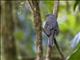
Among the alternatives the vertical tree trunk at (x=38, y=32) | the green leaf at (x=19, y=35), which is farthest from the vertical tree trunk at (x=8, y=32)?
the vertical tree trunk at (x=38, y=32)

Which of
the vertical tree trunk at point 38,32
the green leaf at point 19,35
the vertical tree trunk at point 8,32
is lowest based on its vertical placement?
the green leaf at point 19,35

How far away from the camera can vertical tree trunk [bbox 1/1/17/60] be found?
76.6 inches

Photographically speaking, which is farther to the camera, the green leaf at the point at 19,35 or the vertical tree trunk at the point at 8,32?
the green leaf at the point at 19,35

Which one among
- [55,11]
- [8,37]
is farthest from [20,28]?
[55,11]

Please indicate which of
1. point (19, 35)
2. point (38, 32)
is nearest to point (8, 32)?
point (19, 35)

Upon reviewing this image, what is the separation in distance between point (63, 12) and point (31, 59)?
426mm

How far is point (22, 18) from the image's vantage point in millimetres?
2846

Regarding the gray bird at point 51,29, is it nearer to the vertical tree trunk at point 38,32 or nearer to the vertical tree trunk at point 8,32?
the vertical tree trunk at point 38,32

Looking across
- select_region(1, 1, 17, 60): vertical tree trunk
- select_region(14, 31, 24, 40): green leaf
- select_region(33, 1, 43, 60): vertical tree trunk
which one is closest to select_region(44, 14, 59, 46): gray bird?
select_region(33, 1, 43, 60): vertical tree trunk

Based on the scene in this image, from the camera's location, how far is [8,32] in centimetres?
202

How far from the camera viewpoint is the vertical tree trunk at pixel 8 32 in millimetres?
1945

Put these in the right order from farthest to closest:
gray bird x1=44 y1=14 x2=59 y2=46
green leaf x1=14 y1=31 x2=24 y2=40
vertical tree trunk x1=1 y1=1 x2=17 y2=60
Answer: green leaf x1=14 y1=31 x2=24 y2=40 → vertical tree trunk x1=1 y1=1 x2=17 y2=60 → gray bird x1=44 y1=14 x2=59 y2=46

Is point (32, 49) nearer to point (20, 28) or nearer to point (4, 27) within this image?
point (20, 28)

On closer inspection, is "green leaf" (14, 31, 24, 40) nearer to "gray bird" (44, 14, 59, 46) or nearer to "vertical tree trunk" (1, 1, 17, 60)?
"vertical tree trunk" (1, 1, 17, 60)
